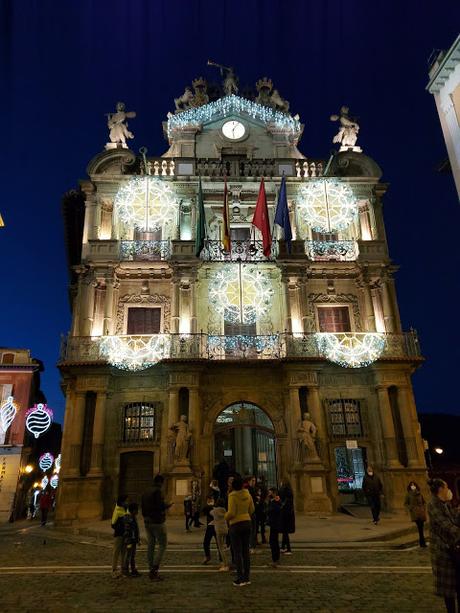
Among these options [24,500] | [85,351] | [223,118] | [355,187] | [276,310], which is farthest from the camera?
[24,500]

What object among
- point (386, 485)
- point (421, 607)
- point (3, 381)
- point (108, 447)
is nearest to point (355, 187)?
point (386, 485)

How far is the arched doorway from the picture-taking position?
20484mm

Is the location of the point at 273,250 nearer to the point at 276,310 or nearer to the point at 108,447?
the point at 276,310

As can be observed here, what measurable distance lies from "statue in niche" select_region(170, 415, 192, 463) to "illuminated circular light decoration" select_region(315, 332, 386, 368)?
22.1 ft

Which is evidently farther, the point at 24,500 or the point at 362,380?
the point at 24,500

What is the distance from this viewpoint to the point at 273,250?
22703 millimetres

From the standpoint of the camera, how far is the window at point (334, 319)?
21.7 m

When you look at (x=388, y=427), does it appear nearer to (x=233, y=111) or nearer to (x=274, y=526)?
(x=274, y=526)

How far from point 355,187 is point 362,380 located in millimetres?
10270

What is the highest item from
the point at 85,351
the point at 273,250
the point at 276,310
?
the point at 273,250

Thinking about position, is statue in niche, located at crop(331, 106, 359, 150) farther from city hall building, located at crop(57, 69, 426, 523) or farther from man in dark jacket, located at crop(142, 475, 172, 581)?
man in dark jacket, located at crop(142, 475, 172, 581)

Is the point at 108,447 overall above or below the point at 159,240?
below

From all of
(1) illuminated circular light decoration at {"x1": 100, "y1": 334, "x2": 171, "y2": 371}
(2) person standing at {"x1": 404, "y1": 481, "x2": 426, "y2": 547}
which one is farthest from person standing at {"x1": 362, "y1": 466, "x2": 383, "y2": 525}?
(1) illuminated circular light decoration at {"x1": 100, "y1": 334, "x2": 171, "y2": 371}

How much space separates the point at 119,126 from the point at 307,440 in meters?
19.5
